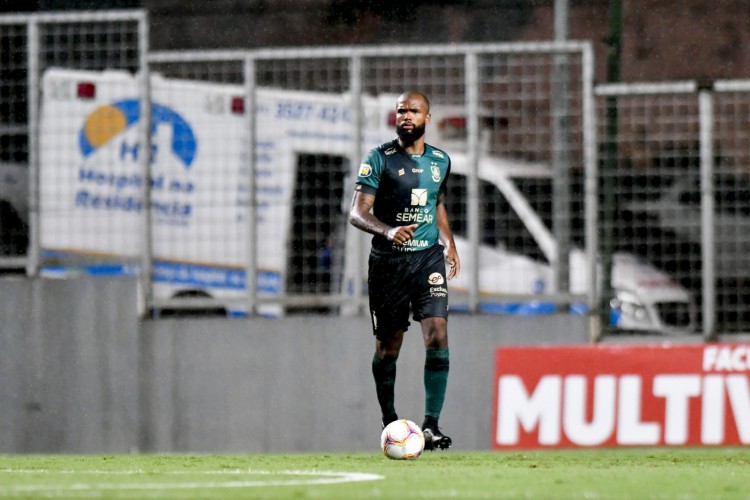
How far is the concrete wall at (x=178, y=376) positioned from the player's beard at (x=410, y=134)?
3584 millimetres

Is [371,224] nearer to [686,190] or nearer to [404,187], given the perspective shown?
[404,187]

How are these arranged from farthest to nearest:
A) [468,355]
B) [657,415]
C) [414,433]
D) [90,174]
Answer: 1. [90,174]
2. [468,355]
3. [657,415]
4. [414,433]

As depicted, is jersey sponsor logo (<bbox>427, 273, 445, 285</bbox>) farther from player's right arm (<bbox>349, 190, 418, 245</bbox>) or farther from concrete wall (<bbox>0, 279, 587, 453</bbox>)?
concrete wall (<bbox>0, 279, 587, 453</bbox>)

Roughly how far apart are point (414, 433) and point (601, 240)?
3881 mm

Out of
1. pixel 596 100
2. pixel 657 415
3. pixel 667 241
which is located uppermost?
pixel 596 100

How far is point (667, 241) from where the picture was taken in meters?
13.8

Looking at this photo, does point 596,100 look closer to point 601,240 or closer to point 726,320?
point 601,240

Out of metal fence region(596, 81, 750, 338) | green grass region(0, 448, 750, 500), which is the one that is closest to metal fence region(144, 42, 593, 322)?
metal fence region(596, 81, 750, 338)

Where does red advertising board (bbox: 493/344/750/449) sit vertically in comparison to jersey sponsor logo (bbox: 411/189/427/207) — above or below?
below

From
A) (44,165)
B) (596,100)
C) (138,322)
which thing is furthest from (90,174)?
(596,100)

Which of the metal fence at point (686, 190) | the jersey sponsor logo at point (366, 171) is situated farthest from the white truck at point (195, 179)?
the jersey sponsor logo at point (366, 171)

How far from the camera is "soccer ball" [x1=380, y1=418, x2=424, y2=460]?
412 inches

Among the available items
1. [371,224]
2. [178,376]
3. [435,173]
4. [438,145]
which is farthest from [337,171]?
[371,224]

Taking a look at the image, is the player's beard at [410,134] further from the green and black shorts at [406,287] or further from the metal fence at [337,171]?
the metal fence at [337,171]
